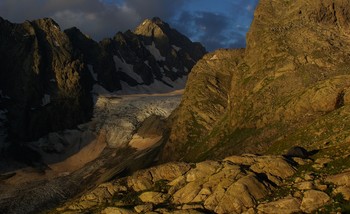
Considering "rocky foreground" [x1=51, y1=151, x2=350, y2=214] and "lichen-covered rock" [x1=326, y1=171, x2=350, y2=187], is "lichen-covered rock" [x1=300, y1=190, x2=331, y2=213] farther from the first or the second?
"lichen-covered rock" [x1=326, y1=171, x2=350, y2=187]

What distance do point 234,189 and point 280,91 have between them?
61.8 metres

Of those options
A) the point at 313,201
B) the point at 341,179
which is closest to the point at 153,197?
the point at 313,201

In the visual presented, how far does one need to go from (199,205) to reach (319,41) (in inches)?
2986

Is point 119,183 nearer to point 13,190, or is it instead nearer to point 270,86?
point 270,86

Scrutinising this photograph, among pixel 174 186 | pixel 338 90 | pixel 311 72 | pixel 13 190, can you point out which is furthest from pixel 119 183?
pixel 13 190

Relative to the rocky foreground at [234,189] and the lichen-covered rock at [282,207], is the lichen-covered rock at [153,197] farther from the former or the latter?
the lichen-covered rock at [282,207]

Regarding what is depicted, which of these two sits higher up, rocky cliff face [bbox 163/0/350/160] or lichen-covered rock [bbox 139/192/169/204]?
rocky cliff face [bbox 163/0/350/160]

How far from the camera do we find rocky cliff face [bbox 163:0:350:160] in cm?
7881

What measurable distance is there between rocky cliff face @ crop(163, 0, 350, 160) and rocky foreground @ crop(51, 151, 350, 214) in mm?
16023

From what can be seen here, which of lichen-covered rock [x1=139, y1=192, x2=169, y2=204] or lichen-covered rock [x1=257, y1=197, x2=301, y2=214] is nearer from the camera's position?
lichen-covered rock [x1=257, y1=197, x2=301, y2=214]

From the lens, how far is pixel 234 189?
140 ft

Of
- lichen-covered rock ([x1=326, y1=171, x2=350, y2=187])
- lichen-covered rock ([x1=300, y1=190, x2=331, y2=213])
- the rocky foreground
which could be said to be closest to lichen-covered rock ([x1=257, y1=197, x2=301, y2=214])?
the rocky foreground

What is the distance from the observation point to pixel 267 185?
4334 cm

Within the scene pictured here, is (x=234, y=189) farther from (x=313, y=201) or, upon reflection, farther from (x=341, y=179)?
(x=341, y=179)
